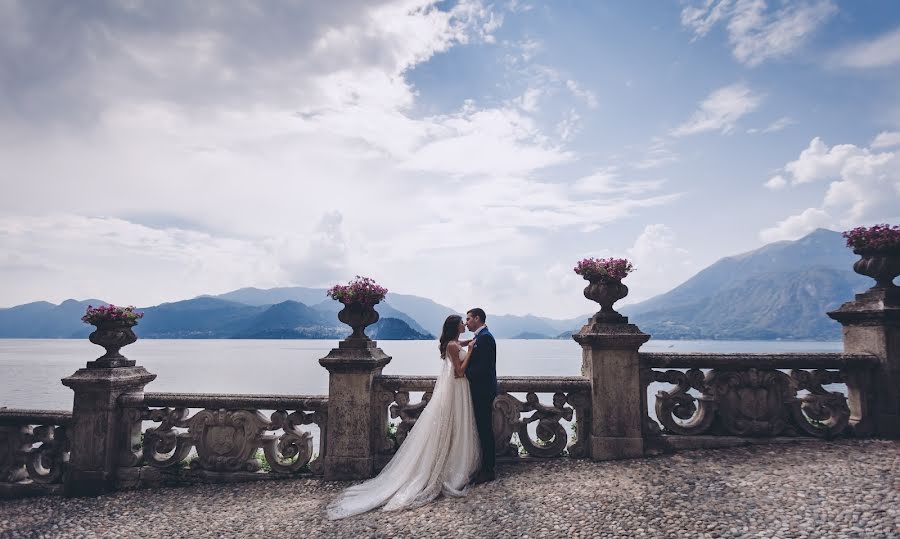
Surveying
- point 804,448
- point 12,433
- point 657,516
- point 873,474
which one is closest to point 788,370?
point 804,448

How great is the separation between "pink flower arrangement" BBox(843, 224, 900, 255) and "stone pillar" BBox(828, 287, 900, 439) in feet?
1.93

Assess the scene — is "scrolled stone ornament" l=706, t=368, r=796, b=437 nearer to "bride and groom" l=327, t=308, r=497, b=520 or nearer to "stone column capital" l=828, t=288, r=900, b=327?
"stone column capital" l=828, t=288, r=900, b=327

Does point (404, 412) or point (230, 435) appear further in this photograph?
point (230, 435)

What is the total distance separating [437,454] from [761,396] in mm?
4460

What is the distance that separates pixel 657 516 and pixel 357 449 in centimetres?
384

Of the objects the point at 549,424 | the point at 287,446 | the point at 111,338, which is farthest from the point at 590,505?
the point at 111,338

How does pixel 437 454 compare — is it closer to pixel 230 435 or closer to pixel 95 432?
pixel 230 435

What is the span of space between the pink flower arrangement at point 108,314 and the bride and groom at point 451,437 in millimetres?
4189

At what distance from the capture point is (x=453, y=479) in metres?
6.03

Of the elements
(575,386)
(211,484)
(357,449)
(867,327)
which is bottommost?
(211,484)

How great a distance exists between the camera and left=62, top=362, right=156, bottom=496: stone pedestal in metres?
6.96

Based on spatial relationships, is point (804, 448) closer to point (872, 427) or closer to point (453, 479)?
point (872, 427)

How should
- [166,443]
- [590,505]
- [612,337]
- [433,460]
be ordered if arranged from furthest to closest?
[166,443] < [612,337] < [433,460] < [590,505]

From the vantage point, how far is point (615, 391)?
6.72 meters
